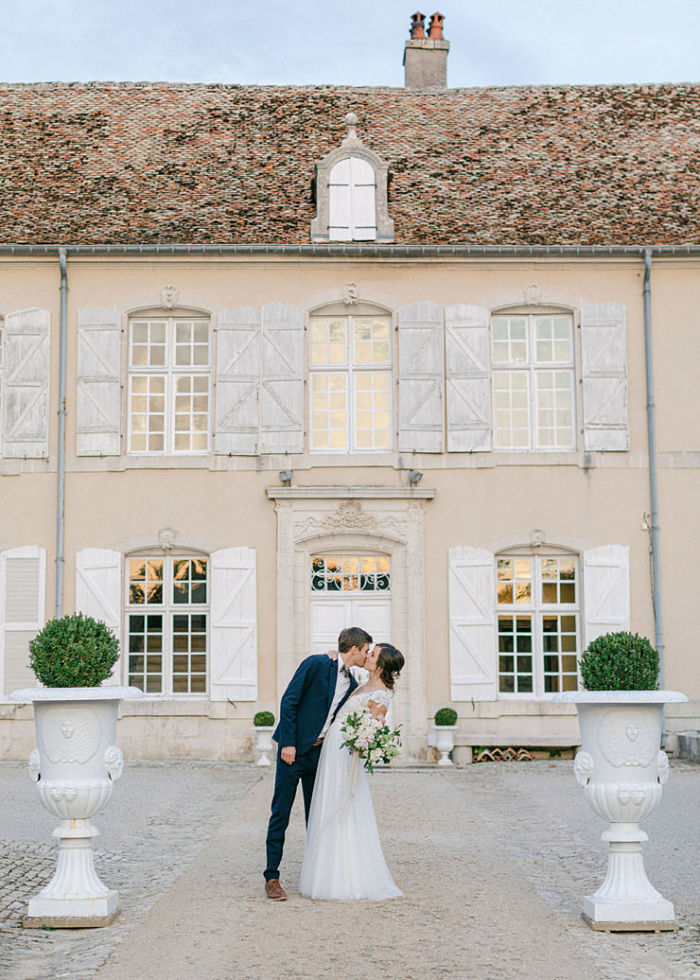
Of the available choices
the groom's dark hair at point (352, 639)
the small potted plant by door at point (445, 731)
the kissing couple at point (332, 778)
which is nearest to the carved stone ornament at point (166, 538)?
the small potted plant by door at point (445, 731)

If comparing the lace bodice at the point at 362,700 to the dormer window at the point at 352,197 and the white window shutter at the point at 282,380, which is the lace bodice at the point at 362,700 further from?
the dormer window at the point at 352,197

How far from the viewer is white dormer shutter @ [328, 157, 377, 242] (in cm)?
1516

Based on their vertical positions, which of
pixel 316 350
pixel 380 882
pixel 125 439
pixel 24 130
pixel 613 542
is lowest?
pixel 380 882

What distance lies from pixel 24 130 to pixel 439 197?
5.78 metres

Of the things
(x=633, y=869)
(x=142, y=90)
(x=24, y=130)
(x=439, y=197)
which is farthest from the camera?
(x=142, y=90)

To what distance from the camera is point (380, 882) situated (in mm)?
6535

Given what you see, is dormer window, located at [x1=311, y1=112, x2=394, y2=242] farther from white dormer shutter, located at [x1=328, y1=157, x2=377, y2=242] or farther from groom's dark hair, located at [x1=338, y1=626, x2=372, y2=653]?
groom's dark hair, located at [x1=338, y1=626, x2=372, y2=653]

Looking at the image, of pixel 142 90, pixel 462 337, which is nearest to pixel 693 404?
pixel 462 337

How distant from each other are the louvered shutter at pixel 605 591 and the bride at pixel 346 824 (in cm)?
809

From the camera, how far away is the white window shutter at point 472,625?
1446 centimetres

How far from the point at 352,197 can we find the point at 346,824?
398 inches

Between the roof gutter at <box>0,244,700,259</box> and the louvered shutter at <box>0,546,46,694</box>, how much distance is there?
347 cm

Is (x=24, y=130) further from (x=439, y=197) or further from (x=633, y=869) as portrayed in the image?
(x=633, y=869)

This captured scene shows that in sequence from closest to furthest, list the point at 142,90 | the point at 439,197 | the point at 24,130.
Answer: the point at 439,197, the point at 24,130, the point at 142,90
